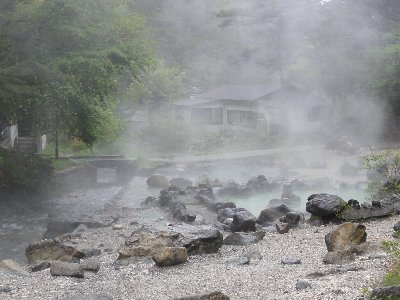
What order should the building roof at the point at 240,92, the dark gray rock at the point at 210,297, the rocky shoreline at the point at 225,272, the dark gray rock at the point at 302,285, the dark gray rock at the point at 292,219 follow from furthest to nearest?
the building roof at the point at 240,92 → the dark gray rock at the point at 292,219 → the rocky shoreline at the point at 225,272 → the dark gray rock at the point at 302,285 → the dark gray rock at the point at 210,297

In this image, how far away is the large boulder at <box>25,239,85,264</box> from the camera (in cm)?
1101

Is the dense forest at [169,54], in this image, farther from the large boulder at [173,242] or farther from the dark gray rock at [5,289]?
the dark gray rock at [5,289]

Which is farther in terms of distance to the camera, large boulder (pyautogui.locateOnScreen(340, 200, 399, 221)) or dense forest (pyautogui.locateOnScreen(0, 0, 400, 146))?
dense forest (pyautogui.locateOnScreen(0, 0, 400, 146))

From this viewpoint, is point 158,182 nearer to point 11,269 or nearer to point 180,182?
point 180,182

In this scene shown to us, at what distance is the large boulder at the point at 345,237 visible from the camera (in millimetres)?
9227

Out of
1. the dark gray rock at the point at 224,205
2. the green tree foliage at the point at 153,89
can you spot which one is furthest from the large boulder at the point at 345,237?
the green tree foliage at the point at 153,89

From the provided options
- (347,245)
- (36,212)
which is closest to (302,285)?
Answer: (347,245)

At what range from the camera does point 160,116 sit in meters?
34.0

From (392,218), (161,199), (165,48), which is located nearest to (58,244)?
(392,218)

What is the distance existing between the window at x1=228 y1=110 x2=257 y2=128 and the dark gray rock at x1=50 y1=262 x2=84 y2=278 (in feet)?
84.5

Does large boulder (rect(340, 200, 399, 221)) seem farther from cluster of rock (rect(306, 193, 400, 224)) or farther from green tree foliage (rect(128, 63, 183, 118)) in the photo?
green tree foliage (rect(128, 63, 183, 118))

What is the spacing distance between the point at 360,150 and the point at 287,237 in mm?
19501

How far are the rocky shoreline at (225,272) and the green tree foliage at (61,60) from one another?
7.82 m

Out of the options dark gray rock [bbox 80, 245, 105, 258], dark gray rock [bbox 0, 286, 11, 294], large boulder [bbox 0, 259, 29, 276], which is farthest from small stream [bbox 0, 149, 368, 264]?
dark gray rock [bbox 0, 286, 11, 294]
